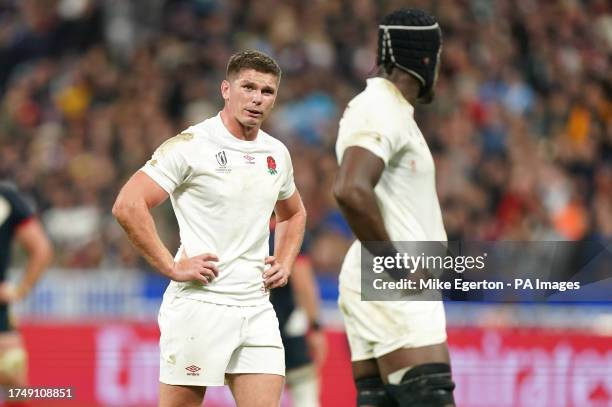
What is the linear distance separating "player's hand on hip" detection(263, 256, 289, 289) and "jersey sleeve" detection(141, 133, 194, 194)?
1.93 feet

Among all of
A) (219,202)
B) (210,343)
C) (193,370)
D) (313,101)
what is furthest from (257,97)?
(313,101)

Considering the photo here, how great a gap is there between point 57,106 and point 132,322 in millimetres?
5396

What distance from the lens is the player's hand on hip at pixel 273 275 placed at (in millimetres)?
5859

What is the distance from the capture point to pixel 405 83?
609cm

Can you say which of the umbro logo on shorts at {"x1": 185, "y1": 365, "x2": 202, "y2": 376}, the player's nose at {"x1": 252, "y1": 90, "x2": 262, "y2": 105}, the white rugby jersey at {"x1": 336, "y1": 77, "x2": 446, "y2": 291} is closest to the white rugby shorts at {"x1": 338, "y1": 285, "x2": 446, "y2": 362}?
the white rugby jersey at {"x1": 336, "y1": 77, "x2": 446, "y2": 291}

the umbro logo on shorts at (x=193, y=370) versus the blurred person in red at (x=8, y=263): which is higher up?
the blurred person in red at (x=8, y=263)

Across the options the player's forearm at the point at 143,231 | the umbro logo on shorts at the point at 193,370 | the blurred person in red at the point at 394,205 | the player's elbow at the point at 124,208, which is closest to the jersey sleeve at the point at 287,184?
the blurred person in red at the point at 394,205

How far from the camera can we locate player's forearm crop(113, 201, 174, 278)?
5549mm

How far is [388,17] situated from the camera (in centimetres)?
620

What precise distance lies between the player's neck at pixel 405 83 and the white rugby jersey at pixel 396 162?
77 mm

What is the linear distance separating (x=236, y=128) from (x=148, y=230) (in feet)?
2.11

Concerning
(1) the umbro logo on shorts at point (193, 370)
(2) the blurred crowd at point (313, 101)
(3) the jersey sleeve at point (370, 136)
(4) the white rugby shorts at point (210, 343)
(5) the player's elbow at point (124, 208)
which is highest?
(2) the blurred crowd at point (313, 101)

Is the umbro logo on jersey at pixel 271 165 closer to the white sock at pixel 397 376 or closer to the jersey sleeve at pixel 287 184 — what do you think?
the jersey sleeve at pixel 287 184

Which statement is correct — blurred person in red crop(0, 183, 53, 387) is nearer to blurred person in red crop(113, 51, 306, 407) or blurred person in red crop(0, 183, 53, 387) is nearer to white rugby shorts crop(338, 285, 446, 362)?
blurred person in red crop(113, 51, 306, 407)
